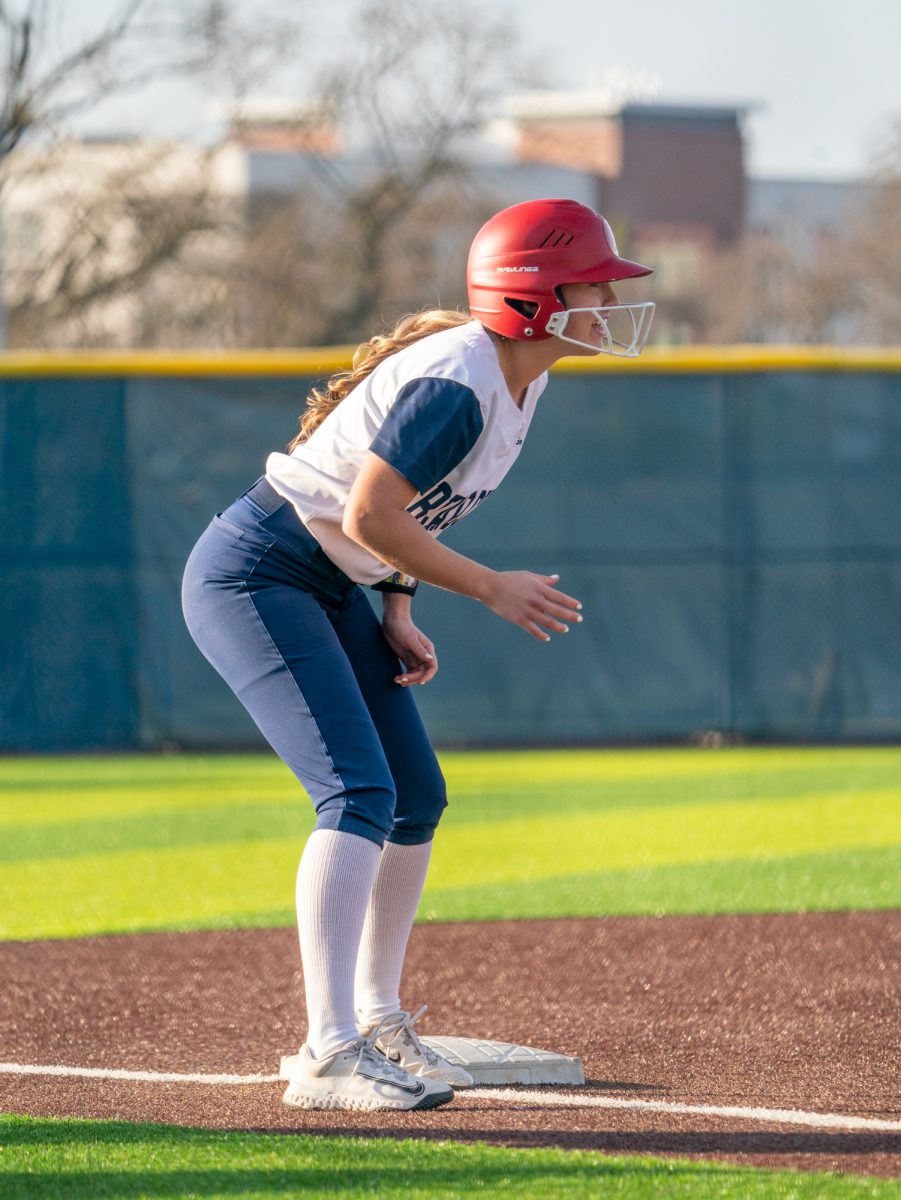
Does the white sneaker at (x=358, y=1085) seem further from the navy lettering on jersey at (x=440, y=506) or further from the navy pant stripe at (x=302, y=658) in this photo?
the navy lettering on jersey at (x=440, y=506)

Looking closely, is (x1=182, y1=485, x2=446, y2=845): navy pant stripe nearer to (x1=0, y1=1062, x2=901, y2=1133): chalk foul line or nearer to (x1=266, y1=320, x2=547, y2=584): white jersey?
(x1=266, y1=320, x2=547, y2=584): white jersey

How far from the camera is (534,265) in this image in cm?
365

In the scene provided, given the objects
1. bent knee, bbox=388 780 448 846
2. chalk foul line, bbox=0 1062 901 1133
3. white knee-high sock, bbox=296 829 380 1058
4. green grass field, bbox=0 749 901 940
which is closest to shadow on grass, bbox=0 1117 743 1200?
white knee-high sock, bbox=296 829 380 1058

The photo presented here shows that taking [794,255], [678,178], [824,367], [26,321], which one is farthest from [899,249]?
[824,367]

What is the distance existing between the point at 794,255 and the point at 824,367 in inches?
1781

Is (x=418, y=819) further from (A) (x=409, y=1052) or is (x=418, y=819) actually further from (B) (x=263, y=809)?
(B) (x=263, y=809)

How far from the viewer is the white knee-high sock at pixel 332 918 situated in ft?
11.9

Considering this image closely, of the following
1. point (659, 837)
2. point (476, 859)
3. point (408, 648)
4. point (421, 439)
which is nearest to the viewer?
point (421, 439)

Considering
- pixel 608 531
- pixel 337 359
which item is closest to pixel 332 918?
pixel 337 359

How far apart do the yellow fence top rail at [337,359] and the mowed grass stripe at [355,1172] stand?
8.83 m

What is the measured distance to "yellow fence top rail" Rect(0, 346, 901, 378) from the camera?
11844mm

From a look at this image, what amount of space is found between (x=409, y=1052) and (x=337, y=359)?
27.2ft

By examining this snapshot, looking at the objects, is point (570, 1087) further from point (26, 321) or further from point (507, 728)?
point (26, 321)

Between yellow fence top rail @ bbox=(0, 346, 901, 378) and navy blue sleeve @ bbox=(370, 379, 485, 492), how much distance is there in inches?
331
